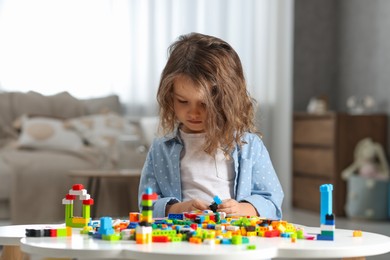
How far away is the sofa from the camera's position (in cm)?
411

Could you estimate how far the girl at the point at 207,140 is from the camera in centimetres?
167

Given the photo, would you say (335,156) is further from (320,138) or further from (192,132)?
(192,132)

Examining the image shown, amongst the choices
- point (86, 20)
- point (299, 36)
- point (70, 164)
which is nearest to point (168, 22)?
point (86, 20)

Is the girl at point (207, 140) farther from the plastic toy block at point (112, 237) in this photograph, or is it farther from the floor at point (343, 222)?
the floor at point (343, 222)

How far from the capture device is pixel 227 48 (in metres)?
1.76

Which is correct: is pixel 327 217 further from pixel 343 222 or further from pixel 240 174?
pixel 343 222

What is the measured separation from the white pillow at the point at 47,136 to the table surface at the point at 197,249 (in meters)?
3.24

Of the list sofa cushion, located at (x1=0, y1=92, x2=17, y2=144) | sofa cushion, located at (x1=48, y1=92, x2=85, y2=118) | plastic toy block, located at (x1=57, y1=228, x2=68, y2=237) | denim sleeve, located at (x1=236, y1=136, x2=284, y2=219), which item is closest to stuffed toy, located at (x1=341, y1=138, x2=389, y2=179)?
sofa cushion, located at (x1=48, y1=92, x2=85, y2=118)

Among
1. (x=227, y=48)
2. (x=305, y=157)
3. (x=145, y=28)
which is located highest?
Answer: (x=145, y=28)

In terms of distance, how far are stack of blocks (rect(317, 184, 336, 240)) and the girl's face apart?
41 cm

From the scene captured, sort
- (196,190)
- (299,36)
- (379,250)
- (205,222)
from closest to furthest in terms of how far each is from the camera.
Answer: (379,250) < (205,222) < (196,190) < (299,36)

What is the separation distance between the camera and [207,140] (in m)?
1.72

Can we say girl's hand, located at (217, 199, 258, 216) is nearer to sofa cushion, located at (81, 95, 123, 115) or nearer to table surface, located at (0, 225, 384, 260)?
table surface, located at (0, 225, 384, 260)

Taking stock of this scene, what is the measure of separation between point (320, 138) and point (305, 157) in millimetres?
326
